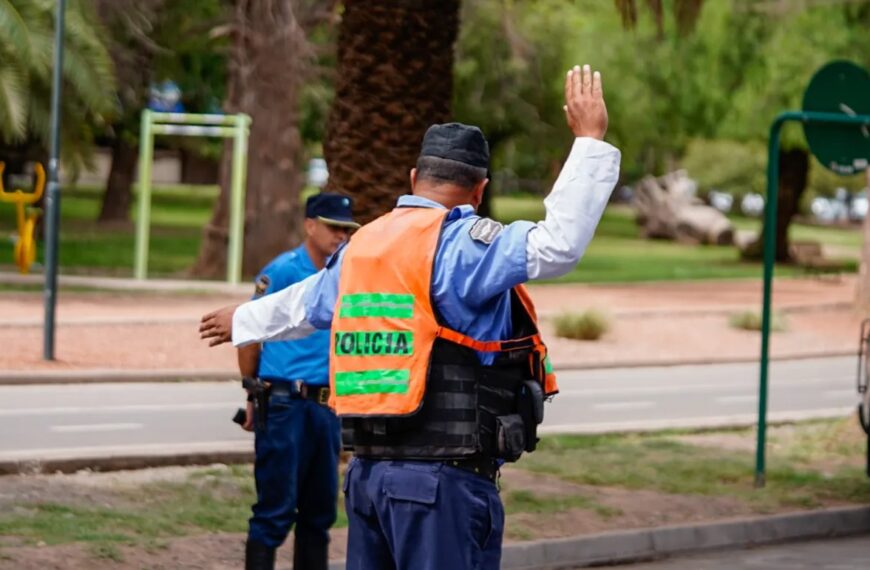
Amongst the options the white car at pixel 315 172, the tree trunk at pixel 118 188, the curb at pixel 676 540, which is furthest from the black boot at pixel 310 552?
the white car at pixel 315 172

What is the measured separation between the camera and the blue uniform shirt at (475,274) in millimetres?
5090

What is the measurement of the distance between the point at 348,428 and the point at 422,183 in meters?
0.73

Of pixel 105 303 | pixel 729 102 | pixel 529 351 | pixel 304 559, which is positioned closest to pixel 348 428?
pixel 529 351

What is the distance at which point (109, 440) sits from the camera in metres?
13.1

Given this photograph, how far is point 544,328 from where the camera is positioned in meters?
23.9

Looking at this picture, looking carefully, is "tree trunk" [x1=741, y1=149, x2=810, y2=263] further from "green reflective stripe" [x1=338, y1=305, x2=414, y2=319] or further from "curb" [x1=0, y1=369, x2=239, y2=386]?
"green reflective stripe" [x1=338, y1=305, x2=414, y2=319]

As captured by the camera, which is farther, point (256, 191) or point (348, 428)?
point (256, 191)

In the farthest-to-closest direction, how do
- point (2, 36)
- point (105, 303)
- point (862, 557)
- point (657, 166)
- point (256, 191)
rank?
point (657, 166), point (256, 191), point (2, 36), point (105, 303), point (862, 557)

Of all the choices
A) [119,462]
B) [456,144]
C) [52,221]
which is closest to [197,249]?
[52,221]

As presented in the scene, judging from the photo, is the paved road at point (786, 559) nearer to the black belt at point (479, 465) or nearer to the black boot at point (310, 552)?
the black boot at point (310, 552)

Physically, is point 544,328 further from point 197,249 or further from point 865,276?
point 197,249

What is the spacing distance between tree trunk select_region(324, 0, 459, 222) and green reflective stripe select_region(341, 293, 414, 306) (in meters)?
6.59

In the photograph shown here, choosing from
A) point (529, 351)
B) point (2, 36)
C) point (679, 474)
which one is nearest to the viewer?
point (529, 351)

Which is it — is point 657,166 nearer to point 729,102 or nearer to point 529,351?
point 729,102
